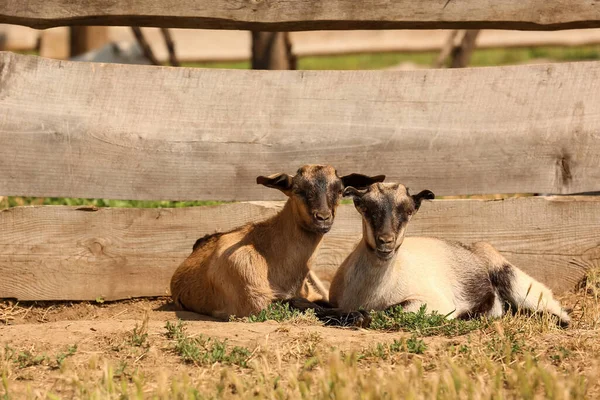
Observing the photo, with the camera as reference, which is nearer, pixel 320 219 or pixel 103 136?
pixel 320 219

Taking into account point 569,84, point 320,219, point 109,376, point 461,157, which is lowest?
point 109,376

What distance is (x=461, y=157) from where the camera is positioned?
8.13 m

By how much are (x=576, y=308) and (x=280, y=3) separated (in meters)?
3.36

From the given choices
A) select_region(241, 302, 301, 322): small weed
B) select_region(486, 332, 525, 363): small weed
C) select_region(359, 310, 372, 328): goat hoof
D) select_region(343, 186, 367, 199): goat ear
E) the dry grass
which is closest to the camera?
the dry grass

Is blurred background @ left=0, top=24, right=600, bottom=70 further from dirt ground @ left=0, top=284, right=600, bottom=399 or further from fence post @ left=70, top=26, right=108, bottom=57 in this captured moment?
dirt ground @ left=0, top=284, right=600, bottom=399

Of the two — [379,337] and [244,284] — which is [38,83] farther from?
[379,337]

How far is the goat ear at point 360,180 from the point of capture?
24.9ft

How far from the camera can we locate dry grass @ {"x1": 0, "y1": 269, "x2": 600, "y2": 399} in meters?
4.97

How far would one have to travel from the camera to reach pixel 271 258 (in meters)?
7.80

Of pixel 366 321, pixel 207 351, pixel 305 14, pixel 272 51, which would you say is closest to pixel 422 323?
pixel 366 321

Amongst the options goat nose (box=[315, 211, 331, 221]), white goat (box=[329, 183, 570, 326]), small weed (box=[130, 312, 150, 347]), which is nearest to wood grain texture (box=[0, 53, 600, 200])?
white goat (box=[329, 183, 570, 326])

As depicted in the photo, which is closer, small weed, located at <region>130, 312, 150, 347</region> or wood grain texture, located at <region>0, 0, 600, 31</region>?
small weed, located at <region>130, 312, 150, 347</region>

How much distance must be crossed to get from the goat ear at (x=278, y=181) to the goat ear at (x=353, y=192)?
1.44ft

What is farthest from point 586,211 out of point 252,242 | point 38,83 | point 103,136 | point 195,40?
point 195,40
